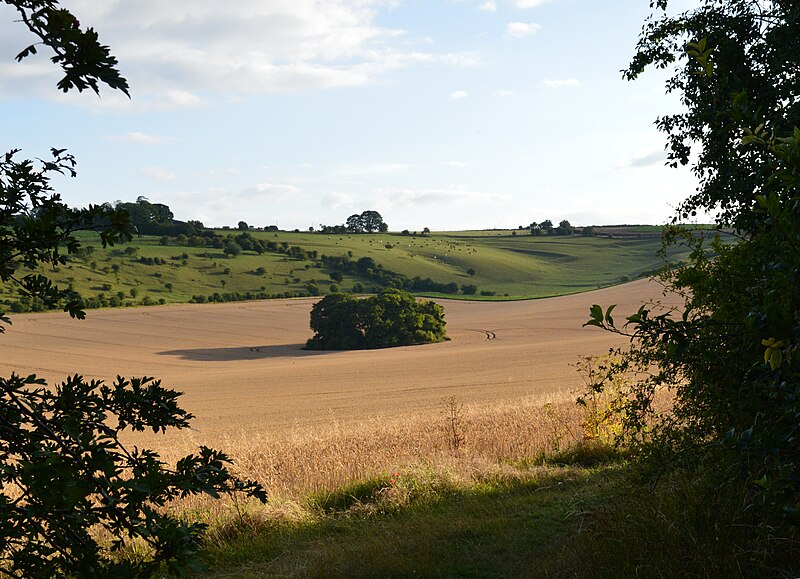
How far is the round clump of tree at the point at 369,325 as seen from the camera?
221 feet

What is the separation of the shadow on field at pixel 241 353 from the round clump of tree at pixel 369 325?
2756mm

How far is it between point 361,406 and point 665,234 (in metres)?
23.6

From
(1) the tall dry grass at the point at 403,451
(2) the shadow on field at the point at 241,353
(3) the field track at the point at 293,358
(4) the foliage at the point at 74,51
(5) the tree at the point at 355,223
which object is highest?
(5) the tree at the point at 355,223

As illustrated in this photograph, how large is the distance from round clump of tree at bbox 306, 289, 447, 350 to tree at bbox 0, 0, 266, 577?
63.2 m

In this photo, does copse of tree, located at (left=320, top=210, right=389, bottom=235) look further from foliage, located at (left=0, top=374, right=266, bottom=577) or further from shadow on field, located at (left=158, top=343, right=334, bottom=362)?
foliage, located at (left=0, top=374, right=266, bottom=577)

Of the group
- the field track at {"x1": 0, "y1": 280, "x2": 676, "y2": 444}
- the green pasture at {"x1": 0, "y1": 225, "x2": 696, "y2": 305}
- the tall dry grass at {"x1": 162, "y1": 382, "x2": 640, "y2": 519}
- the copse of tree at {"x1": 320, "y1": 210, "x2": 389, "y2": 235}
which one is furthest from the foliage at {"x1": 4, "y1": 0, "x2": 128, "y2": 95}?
the copse of tree at {"x1": 320, "y1": 210, "x2": 389, "y2": 235}

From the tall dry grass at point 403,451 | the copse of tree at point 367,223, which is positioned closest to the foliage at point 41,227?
the tall dry grass at point 403,451

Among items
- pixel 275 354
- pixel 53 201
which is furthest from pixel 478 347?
pixel 53 201

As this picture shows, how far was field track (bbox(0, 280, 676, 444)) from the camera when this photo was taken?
31562mm

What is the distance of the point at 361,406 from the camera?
3102 centimetres

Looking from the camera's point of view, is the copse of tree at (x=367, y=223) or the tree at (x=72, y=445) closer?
the tree at (x=72, y=445)

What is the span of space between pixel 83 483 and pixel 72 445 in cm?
95

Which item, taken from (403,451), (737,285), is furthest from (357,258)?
(737,285)

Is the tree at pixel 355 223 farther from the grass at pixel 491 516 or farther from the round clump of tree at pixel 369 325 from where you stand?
the grass at pixel 491 516
